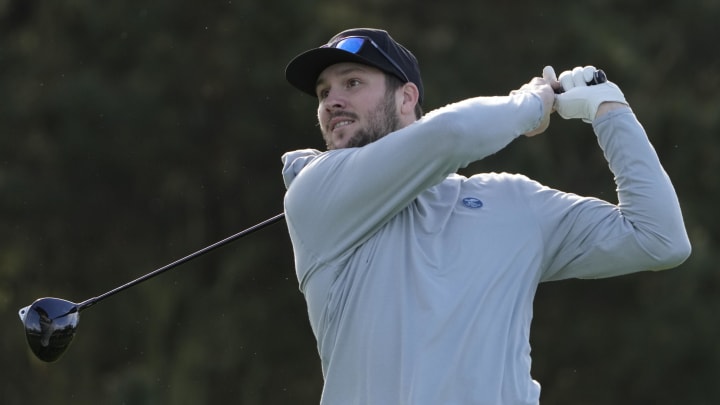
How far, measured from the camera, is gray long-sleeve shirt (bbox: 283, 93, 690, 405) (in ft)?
11.1

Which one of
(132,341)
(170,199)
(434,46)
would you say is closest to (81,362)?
(132,341)

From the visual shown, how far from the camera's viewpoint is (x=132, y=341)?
39.2 feet

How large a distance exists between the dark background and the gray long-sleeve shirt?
7669 mm

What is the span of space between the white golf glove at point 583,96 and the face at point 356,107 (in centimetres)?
46

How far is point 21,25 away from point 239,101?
6.94 ft

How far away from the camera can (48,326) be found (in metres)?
4.14

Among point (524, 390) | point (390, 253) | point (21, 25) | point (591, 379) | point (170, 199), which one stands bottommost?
point (591, 379)

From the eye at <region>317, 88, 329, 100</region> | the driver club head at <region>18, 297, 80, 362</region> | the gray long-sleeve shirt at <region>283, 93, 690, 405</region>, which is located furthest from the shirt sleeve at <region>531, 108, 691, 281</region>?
the driver club head at <region>18, 297, 80, 362</region>

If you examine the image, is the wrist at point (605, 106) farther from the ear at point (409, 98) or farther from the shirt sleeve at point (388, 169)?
the ear at point (409, 98)

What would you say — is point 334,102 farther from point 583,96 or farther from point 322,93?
point 583,96

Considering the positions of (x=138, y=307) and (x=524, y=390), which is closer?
(x=524, y=390)

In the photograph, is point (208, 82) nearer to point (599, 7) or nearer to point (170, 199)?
point (170, 199)

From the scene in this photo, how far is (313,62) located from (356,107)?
223 mm

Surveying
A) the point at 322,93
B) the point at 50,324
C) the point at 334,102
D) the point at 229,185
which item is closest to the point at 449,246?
the point at 334,102
